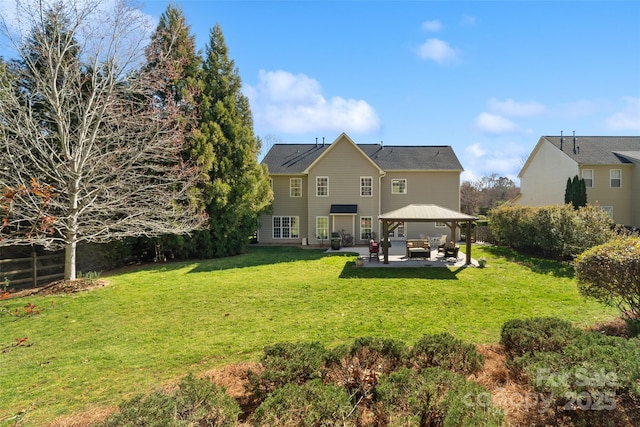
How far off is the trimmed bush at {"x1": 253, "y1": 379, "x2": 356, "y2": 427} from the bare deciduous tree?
1028 centimetres

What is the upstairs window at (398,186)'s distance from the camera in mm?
23844

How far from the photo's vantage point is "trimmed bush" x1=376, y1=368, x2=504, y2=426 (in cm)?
314

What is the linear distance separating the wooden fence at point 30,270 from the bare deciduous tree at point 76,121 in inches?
33.8

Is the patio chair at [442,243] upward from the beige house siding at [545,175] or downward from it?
downward

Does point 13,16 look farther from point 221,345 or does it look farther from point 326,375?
point 326,375

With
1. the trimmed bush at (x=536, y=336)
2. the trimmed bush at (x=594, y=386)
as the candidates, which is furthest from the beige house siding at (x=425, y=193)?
the trimmed bush at (x=594, y=386)

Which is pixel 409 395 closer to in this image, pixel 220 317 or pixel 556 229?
pixel 220 317

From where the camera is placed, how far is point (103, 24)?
1205cm

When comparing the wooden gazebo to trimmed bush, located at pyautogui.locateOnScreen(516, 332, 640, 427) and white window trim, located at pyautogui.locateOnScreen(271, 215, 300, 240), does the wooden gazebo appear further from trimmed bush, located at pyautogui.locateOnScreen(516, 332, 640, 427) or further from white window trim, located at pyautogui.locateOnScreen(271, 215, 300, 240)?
trimmed bush, located at pyautogui.locateOnScreen(516, 332, 640, 427)

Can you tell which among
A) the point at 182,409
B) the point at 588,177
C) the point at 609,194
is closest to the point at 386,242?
the point at 182,409

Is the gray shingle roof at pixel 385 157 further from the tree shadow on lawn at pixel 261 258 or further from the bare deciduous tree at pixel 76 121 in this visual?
the bare deciduous tree at pixel 76 121

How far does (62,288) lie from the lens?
437 inches

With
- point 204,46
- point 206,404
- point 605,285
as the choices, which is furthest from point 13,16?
point 605,285

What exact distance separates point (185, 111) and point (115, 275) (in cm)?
923
